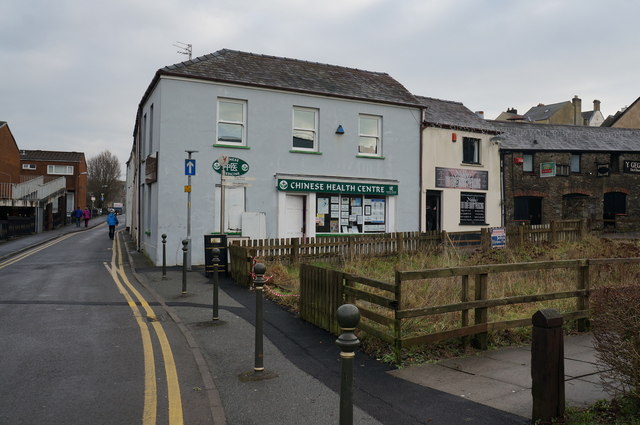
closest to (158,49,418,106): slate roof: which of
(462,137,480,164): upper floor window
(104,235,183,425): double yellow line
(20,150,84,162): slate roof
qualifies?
(462,137,480,164): upper floor window

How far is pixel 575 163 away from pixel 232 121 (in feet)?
70.6

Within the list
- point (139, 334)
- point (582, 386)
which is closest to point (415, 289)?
point (582, 386)

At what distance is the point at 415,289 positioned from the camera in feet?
27.6

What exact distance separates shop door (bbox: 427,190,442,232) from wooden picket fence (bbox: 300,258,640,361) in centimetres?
1326

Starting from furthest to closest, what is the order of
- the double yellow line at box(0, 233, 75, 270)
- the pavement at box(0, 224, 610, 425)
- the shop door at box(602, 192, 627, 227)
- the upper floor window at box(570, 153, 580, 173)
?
the shop door at box(602, 192, 627, 227), the upper floor window at box(570, 153, 580, 173), the double yellow line at box(0, 233, 75, 270), the pavement at box(0, 224, 610, 425)

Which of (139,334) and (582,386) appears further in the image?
(139,334)

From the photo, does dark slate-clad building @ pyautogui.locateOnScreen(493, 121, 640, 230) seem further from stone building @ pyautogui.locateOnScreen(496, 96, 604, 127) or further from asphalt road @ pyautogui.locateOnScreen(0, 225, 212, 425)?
stone building @ pyautogui.locateOnScreen(496, 96, 604, 127)

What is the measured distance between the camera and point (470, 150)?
22750 millimetres

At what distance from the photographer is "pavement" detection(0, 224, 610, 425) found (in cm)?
443

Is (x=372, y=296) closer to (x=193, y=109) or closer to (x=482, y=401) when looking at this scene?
(x=482, y=401)

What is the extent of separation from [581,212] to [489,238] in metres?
14.3

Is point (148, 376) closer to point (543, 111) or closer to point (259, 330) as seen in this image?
point (259, 330)

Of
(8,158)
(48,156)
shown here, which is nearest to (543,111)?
(8,158)

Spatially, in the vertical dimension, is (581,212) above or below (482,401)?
above
